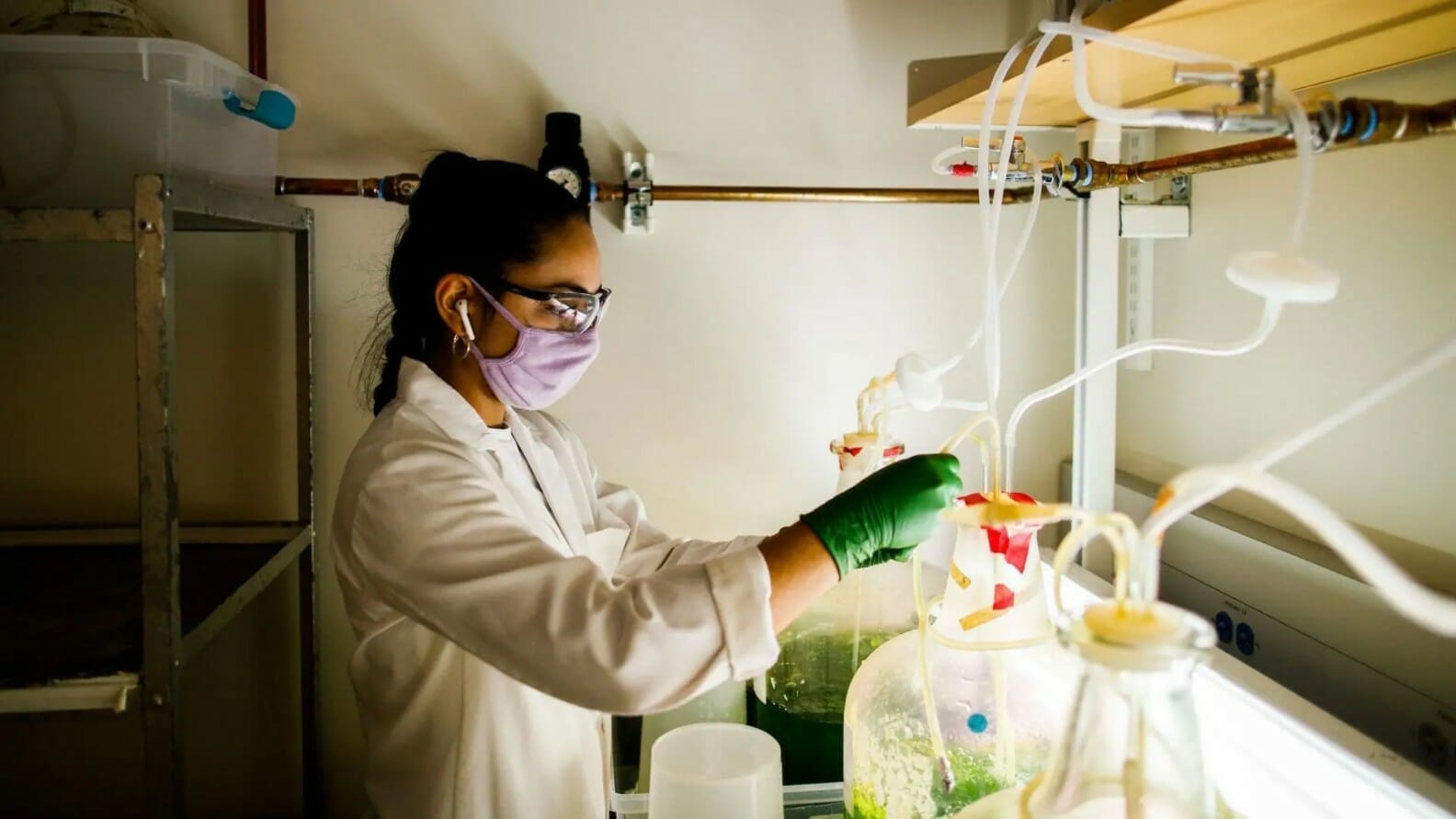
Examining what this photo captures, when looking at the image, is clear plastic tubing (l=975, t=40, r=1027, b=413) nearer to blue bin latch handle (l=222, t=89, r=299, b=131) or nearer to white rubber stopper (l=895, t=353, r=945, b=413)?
white rubber stopper (l=895, t=353, r=945, b=413)

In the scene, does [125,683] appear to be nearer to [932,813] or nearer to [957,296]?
[932,813]

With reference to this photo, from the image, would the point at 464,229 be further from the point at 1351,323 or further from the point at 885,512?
Answer: the point at 1351,323

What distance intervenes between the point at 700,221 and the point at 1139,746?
1.29m

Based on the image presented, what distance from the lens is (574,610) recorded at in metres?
0.96

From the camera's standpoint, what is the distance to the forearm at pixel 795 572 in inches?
39.5

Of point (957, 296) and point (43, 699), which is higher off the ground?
point (957, 296)

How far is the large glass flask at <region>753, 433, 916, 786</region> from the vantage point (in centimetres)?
133

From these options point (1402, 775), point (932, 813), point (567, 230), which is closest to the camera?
point (1402, 775)

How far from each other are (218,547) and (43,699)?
526mm

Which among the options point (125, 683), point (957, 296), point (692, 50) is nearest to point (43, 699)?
point (125, 683)

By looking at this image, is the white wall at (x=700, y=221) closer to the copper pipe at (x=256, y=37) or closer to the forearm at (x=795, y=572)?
the copper pipe at (x=256, y=37)

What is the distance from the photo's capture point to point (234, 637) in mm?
1729

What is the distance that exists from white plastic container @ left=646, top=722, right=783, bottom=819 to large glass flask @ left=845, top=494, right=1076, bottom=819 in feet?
0.44

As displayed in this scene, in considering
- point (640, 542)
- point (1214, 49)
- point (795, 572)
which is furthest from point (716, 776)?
point (1214, 49)
